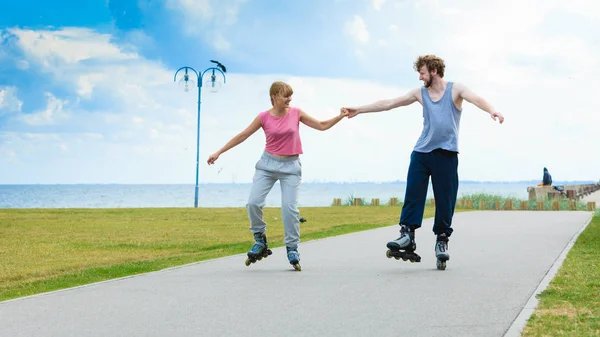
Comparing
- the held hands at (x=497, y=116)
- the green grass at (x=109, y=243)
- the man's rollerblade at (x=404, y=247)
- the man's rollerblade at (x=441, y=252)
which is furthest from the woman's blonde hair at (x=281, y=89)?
the green grass at (x=109, y=243)

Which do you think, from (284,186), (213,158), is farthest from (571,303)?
(213,158)

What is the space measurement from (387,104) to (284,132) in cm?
125

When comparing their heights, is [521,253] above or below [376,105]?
below

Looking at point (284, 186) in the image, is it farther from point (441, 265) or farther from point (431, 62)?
point (431, 62)

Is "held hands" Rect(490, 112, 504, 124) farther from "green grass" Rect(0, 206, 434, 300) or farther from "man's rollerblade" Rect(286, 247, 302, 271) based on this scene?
"green grass" Rect(0, 206, 434, 300)

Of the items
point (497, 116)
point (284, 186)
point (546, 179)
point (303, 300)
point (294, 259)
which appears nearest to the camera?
point (303, 300)

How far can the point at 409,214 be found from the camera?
8836 millimetres

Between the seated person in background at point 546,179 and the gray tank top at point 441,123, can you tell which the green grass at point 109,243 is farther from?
the seated person in background at point 546,179

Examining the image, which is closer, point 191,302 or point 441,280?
point 191,302

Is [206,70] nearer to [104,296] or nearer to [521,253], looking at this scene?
[521,253]

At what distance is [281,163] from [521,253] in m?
4.02

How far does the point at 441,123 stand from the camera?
8609mm

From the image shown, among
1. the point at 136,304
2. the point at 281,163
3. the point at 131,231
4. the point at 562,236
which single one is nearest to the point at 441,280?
the point at 281,163

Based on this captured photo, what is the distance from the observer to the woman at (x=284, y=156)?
29.0 ft
